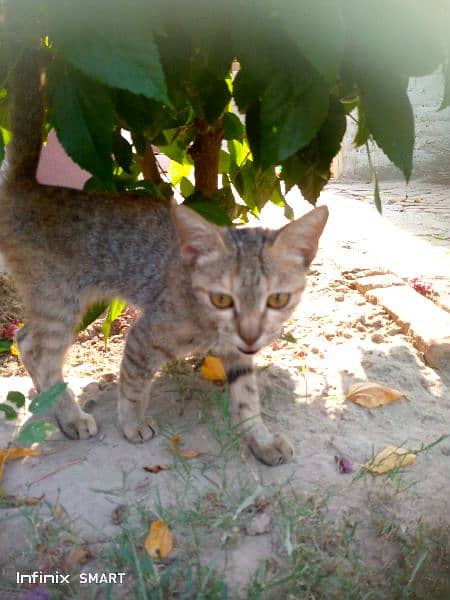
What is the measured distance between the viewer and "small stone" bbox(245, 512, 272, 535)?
5.81ft

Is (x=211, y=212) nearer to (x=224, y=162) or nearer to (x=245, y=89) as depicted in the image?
(x=224, y=162)

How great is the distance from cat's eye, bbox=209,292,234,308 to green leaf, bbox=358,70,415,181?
0.71 meters

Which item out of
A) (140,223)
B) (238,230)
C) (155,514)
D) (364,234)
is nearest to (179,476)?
(155,514)

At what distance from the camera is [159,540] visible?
170cm

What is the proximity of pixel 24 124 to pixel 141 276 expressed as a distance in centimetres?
72

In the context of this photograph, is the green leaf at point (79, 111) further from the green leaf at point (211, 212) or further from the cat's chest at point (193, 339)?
the green leaf at point (211, 212)

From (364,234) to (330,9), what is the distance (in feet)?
14.8

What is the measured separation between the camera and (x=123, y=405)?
238 cm

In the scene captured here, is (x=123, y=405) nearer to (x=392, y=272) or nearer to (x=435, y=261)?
(x=392, y=272)

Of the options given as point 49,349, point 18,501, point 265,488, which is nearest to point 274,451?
point 265,488

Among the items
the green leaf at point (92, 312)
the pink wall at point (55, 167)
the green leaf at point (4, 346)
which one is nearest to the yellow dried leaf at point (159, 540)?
the green leaf at point (92, 312)

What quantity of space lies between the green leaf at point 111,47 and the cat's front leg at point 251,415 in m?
1.30

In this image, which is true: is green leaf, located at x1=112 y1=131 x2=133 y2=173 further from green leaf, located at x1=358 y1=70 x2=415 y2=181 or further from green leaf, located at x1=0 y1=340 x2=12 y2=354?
green leaf, located at x1=0 y1=340 x2=12 y2=354

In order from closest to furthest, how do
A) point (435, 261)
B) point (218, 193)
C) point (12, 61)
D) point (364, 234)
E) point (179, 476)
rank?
point (12, 61)
point (179, 476)
point (218, 193)
point (435, 261)
point (364, 234)
